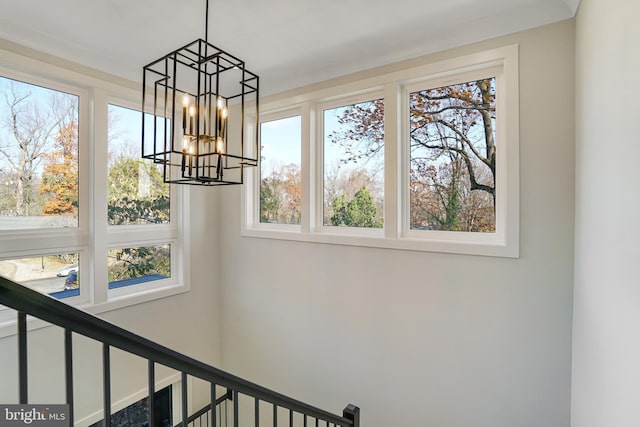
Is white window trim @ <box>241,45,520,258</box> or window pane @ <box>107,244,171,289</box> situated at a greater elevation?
white window trim @ <box>241,45,520,258</box>

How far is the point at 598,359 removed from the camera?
1.25m

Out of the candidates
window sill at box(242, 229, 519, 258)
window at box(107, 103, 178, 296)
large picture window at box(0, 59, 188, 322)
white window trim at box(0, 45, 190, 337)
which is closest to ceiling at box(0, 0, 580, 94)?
white window trim at box(0, 45, 190, 337)

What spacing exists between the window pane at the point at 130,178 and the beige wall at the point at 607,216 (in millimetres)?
3168

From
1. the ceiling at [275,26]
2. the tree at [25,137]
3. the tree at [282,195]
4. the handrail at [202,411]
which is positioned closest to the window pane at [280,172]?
the tree at [282,195]

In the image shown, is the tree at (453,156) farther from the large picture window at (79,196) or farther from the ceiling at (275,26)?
the large picture window at (79,196)

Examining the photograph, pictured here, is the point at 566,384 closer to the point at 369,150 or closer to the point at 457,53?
the point at 369,150

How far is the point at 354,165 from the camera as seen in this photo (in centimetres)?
265

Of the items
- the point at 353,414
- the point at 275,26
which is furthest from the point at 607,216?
the point at 275,26

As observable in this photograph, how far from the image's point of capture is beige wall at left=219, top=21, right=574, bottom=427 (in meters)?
1.81

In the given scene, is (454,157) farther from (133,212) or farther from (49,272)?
(49,272)

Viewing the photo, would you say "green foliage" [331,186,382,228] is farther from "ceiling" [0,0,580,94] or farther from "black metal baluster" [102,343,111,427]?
"black metal baluster" [102,343,111,427]

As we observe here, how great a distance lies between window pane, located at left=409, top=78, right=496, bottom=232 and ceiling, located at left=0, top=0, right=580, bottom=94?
345mm

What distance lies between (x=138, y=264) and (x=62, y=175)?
37.5 inches

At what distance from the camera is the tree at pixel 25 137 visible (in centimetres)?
213
